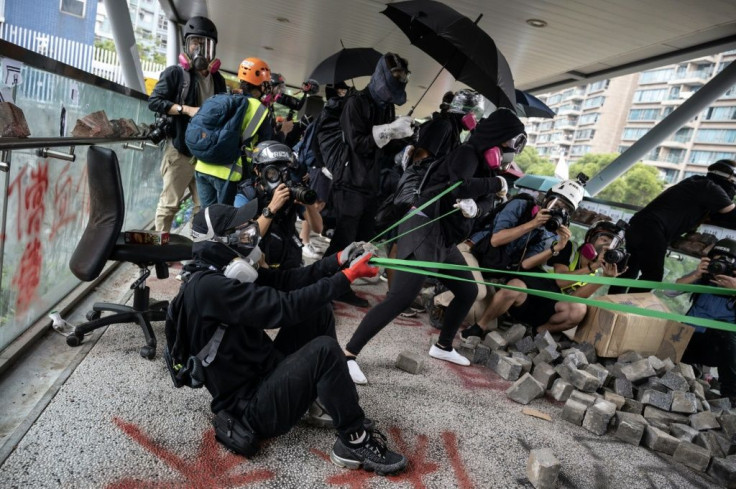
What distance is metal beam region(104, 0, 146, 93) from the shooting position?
630 cm

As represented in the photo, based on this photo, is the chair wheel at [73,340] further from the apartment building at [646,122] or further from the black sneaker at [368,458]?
the apartment building at [646,122]

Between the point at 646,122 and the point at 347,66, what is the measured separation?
161ft

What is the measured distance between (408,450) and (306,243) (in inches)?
160

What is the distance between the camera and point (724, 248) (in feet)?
15.3

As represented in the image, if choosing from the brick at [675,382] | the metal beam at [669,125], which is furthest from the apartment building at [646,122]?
the brick at [675,382]

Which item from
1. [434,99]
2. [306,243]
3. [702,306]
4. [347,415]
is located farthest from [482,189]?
[434,99]

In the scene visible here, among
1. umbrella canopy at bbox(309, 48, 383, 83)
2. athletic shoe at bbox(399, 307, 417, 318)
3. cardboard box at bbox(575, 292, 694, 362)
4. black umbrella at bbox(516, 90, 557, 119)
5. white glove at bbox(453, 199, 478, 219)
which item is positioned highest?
black umbrella at bbox(516, 90, 557, 119)

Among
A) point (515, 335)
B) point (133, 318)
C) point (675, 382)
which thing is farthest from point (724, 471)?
point (133, 318)

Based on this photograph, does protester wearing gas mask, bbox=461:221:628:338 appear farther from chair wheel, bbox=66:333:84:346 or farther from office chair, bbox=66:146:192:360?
chair wheel, bbox=66:333:84:346

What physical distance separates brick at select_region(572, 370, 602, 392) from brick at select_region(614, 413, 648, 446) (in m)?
0.34

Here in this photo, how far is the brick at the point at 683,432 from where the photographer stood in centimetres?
331

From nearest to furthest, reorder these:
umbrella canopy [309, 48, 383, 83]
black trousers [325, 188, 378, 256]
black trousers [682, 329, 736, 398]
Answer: black trousers [325, 188, 378, 256] < black trousers [682, 329, 736, 398] < umbrella canopy [309, 48, 383, 83]

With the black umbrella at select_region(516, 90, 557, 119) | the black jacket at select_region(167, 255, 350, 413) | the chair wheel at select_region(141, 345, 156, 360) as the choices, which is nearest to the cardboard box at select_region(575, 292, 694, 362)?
the black jacket at select_region(167, 255, 350, 413)

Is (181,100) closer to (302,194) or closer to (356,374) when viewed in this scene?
(302,194)
